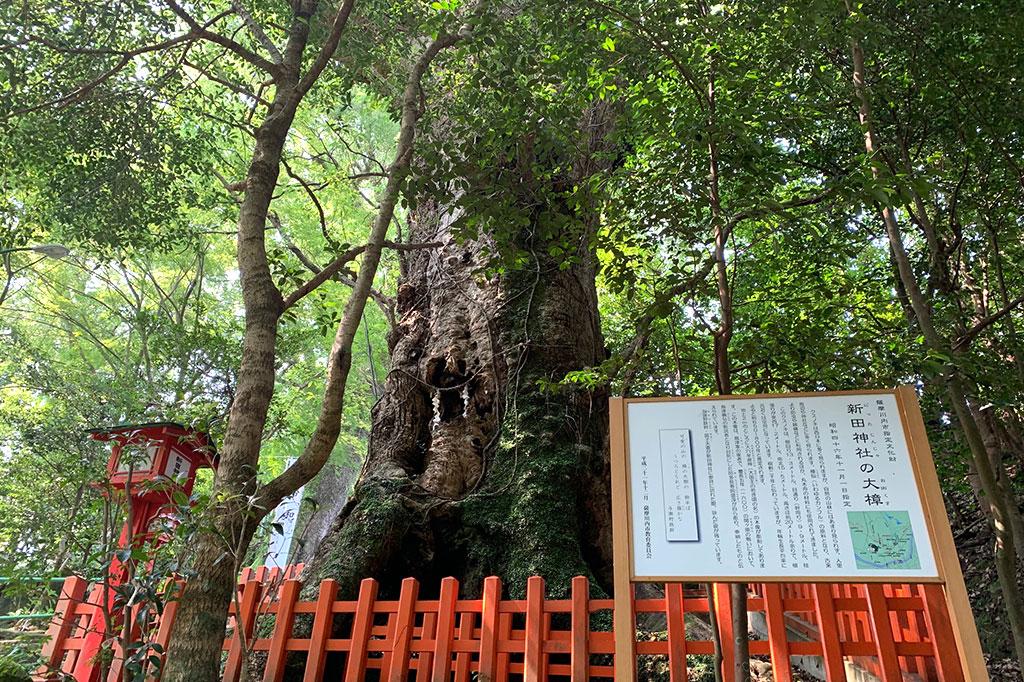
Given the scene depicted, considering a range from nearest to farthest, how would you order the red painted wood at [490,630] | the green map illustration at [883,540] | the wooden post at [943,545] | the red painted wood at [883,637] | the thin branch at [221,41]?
the wooden post at [943,545], the green map illustration at [883,540], the red painted wood at [883,637], the red painted wood at [490,630], the thin branch at [221,41]

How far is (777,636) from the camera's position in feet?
9.09

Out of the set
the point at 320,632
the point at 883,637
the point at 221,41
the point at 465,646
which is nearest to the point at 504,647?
the point at 465,646

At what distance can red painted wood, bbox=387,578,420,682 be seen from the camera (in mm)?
3033

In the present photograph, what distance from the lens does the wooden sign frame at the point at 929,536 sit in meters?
1.92

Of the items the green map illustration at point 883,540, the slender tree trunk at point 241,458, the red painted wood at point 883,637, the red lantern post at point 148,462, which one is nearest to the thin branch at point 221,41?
the slender tree trunk at point 241,458

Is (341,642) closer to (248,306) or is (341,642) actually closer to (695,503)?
(248,306)

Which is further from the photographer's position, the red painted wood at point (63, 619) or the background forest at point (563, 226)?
the red painted wood at point (63, 619)

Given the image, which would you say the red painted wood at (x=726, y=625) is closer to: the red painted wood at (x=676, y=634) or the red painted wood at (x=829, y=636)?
the red painted wood at (x=676, y=634)

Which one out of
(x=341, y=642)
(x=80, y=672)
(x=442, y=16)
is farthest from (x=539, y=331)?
(x=80, y=672)

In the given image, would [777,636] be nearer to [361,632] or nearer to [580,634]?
[580,634]

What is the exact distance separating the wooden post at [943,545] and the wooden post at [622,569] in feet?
3.31

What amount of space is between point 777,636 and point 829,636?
22 centimetres

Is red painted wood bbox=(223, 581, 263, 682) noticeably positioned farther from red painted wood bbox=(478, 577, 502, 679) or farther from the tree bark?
red painted wood bbox=(478, 577, 502, 679)

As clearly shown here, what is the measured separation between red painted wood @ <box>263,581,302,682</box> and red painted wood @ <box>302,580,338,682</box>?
0.12m
